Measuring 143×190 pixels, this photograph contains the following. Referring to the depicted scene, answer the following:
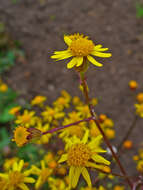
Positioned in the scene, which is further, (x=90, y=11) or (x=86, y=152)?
(x=90, y=11)

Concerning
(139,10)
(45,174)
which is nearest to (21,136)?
(45,174)

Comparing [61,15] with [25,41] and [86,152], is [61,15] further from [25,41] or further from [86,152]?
[86,152]

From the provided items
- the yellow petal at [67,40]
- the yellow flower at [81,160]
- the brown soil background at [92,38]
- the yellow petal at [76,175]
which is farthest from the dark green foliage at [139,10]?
the yellow petal at [76,175]

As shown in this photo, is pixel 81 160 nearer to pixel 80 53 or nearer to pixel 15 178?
pixel 15 178

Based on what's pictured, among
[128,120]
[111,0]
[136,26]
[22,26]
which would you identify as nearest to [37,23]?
[22,26]

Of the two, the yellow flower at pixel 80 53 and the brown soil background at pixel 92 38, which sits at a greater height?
the brown soil background at pixel 92 38

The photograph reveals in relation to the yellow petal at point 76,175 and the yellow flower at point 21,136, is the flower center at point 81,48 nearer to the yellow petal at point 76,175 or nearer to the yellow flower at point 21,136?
the yellow flower at point 21,136
